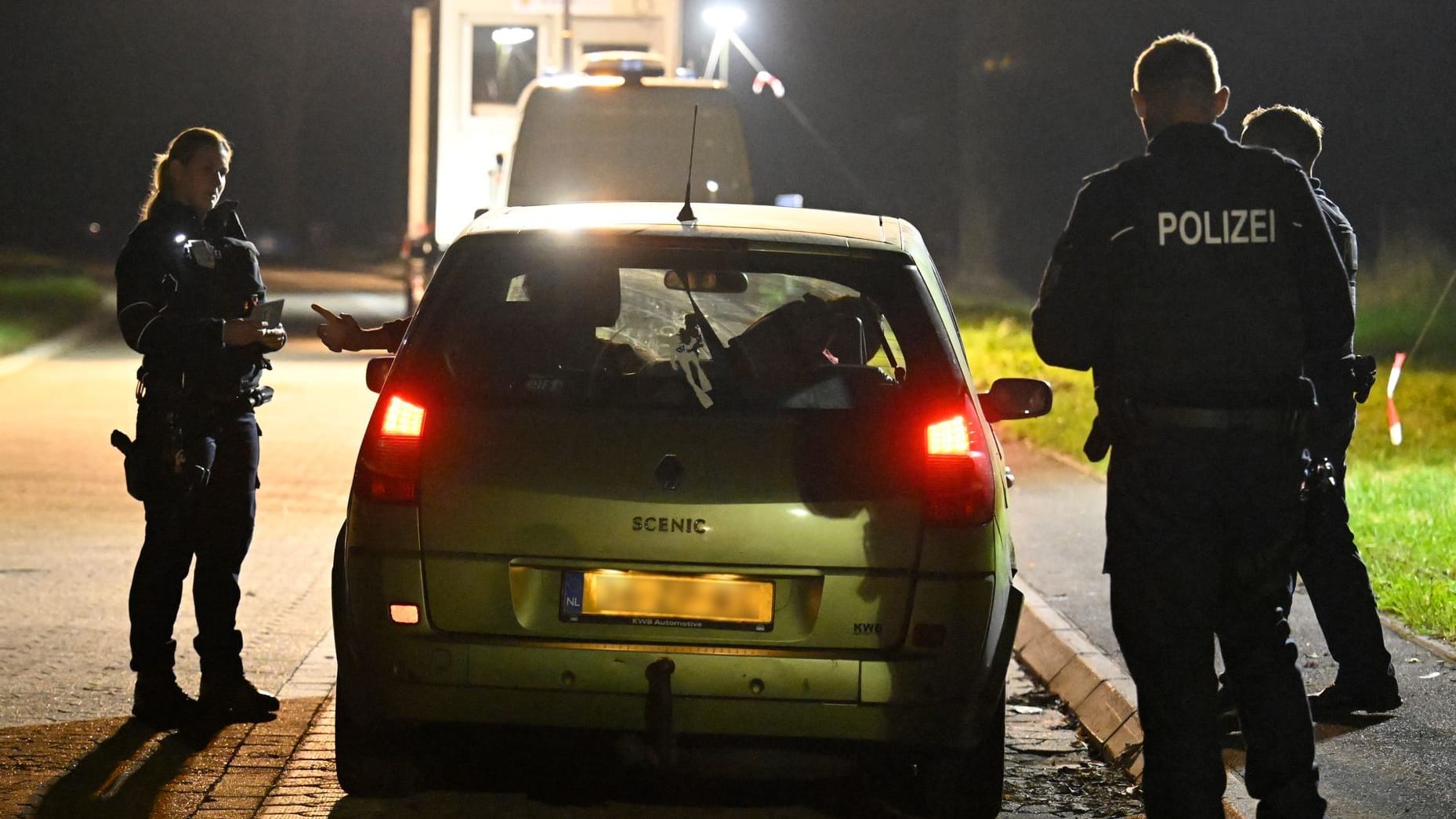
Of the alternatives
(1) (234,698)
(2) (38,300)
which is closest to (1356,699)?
(1) (234,698)

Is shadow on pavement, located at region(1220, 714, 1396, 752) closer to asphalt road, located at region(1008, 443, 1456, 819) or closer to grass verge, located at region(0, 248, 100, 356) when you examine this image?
asphalt road, located at region(1008, 443, 1456, 819)

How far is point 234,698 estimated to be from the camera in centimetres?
601

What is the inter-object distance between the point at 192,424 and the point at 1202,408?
3014mm

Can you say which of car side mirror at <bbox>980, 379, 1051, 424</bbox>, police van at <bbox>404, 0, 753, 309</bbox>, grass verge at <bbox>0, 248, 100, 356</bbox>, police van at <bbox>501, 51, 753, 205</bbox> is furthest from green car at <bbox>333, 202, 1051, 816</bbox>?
grass verge at <bbox>0, 248, 100, 356</bbox>

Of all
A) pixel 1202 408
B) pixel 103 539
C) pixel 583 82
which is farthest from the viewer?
pixel 583 82

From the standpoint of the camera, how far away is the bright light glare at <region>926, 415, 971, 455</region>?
4.66 m

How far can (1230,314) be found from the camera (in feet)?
14.3

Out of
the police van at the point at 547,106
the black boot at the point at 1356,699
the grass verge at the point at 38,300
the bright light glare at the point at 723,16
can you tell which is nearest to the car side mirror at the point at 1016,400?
the black boot at the point at 1356,699

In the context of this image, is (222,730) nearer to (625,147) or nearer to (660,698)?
(660,698)

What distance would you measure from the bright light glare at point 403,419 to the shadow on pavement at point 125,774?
1.18 m

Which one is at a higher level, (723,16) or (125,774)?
(723,16)

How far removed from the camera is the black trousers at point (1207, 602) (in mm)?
4340

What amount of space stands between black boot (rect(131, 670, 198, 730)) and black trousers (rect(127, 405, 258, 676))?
0.11ft

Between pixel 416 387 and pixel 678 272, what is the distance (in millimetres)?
706
